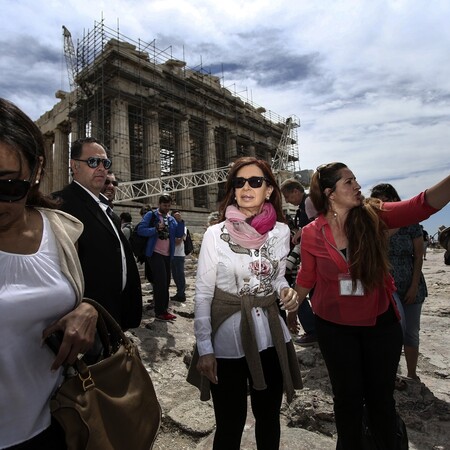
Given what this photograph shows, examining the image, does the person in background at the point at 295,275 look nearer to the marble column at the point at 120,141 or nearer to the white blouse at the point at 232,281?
the white blouse at the point at 232,281

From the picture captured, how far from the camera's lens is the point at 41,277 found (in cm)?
110

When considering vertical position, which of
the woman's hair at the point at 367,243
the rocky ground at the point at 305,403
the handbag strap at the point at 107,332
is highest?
the woman's hair at the point at 367,243

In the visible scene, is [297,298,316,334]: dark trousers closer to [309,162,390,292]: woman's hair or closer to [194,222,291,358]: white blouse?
[309,162,390,292]: woman's hair

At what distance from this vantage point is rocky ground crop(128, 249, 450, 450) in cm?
243

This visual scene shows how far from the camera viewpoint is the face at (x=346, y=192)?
2199 millimetres

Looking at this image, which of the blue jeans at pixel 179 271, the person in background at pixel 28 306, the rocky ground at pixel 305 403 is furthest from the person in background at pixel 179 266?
the person in background at pixel 28 306

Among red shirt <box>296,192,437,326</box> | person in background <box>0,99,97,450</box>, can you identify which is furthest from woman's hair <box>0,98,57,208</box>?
red shirt <box>296,192,437,326</box>

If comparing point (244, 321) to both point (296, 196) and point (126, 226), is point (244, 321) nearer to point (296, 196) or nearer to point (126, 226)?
point (296, 196)

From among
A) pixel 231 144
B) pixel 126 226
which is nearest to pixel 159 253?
pixel 126 226

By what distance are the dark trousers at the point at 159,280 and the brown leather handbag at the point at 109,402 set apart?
395cm

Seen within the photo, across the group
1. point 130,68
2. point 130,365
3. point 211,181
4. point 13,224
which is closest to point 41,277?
point 13,224

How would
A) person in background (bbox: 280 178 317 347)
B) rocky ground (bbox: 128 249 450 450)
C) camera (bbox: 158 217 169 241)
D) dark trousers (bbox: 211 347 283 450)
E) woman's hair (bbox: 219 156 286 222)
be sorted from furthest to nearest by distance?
camera (bbox: 158 217 169 241), person in background (bbox: 280 178 317 347), rocky ground (bbox: 128 249 450 450), woman's hair (bbox: 219 156 286 222), dark trousers (bbox: 211 347 283 450)

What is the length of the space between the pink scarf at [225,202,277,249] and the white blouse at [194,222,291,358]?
0.04 m

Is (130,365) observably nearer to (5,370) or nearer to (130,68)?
(5,370)
